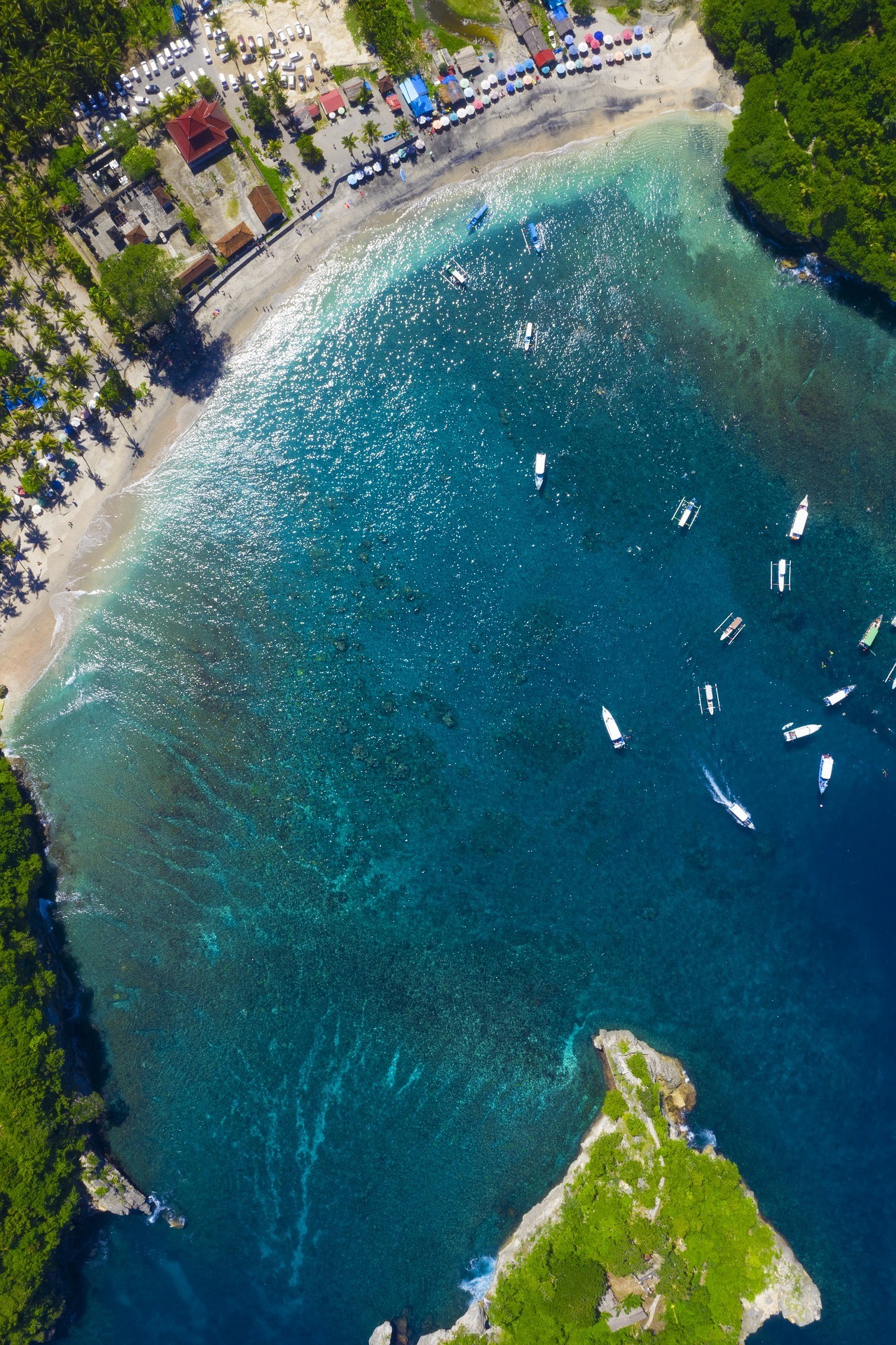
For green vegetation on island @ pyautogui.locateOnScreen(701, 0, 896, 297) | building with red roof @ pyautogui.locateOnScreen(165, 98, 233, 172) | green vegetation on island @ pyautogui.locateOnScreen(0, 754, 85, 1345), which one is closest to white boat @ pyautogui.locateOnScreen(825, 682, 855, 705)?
green vegetation on island @ pyautogui.locateOnScreen(701, 0, 896, 297)

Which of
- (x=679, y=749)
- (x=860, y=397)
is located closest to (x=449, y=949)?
(x=679, y=749)

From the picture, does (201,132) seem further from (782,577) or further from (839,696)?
(839,696)

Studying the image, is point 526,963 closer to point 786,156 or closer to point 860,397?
point 860,397

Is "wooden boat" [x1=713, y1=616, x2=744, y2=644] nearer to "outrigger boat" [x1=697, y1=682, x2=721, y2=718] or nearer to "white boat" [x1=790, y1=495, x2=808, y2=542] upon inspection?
"outrigger boat" [x1=697, y1=682, x2=721, y2=718]

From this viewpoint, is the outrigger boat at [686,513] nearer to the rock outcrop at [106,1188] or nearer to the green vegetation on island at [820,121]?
the green vegetation on island at [820,121]

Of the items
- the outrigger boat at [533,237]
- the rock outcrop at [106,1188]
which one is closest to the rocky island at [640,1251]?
the rock outcrop at [106,1188]

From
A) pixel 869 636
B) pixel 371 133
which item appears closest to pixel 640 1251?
pixel 869 636
